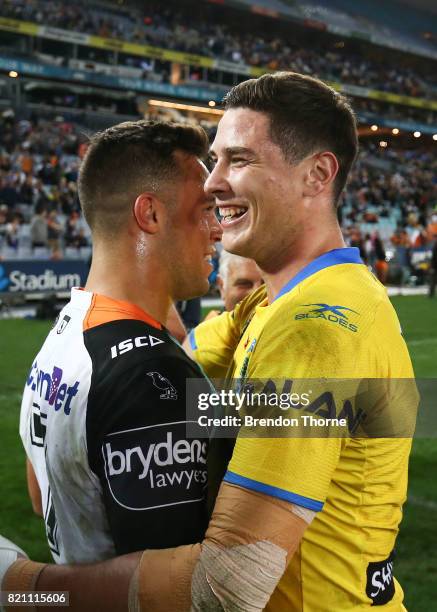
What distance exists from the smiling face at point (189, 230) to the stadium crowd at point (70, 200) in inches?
291

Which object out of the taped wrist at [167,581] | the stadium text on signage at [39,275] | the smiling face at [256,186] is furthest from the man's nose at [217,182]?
the stadium text on signage at [39,275]

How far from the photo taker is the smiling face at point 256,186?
5.96ft

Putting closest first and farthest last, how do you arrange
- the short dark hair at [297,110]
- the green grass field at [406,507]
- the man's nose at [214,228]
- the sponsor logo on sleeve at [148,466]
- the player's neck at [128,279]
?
the sponsor logo on sleeve at [148,466], the short dark hair at [297,110], the player's neck at [128,279], the man's nose at [214,228], the green grass field at [406,507]

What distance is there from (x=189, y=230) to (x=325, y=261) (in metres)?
0.48

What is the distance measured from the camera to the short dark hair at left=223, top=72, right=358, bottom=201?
180 cm

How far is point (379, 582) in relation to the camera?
65.5 inches

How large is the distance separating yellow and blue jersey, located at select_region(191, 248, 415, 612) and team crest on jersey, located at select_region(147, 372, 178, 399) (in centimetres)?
18

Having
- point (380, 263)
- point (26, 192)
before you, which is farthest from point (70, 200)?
point (380, 263)

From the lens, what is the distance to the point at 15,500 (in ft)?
16.3

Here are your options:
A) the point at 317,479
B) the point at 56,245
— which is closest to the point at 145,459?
the point at 317,479

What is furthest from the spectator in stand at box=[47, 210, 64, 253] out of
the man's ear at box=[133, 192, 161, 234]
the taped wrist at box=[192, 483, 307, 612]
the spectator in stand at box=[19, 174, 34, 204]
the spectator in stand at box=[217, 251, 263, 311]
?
the taped wrist at box=[192, 483, 307, 612]

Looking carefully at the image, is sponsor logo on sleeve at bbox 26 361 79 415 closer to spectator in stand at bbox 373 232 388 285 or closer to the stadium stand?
the stadium stand

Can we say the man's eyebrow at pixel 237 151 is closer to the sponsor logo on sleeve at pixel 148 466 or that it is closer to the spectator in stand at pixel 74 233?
the sponsor logo on sleeve at pixel 148 466

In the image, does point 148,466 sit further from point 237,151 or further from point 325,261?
point 237,151
